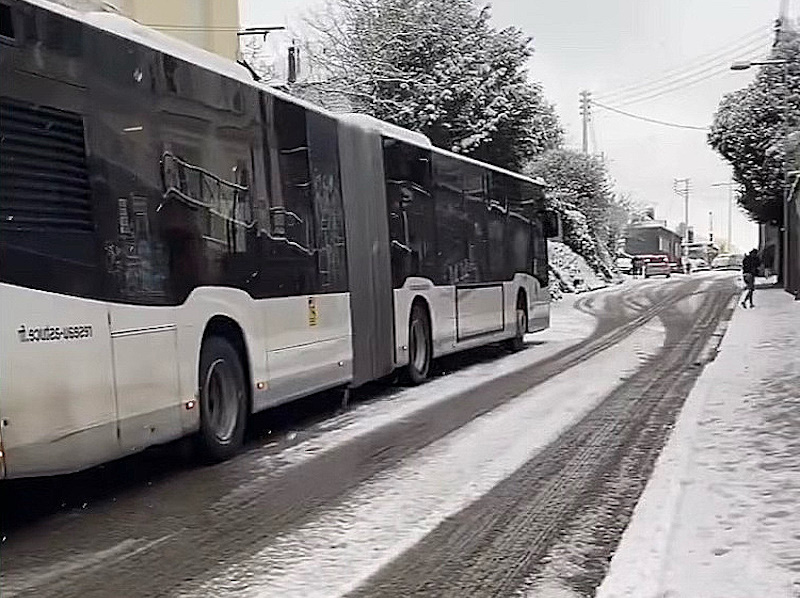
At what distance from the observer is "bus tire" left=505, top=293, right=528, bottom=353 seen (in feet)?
68.6

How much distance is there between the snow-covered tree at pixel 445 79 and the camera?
34.3 m

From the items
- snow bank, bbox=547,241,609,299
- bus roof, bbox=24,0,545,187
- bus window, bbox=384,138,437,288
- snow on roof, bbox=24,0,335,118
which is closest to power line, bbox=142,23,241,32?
bus window, bbox=384,138,437,288

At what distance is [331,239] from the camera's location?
496 inches

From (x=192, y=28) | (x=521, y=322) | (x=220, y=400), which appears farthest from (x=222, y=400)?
(x=192, y=28)

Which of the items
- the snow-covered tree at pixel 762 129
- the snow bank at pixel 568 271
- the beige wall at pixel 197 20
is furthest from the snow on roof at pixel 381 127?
the snow bank at pixel 568 271

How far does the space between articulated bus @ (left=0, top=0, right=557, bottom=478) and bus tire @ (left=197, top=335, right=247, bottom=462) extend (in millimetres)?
20

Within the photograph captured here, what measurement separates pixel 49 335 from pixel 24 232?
64 cm

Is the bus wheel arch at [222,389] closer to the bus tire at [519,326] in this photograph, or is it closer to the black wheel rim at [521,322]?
the bus tire at [519,326]

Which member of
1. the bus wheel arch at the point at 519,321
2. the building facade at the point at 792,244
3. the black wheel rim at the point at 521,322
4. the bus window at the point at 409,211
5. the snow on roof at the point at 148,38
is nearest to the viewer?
the snow on roof at the point at 148,38

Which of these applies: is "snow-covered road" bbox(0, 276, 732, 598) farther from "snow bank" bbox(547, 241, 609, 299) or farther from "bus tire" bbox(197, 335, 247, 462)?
"snow bank" bbox(547, 241, 609, 299)

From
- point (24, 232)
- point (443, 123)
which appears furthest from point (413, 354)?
point (443, 123)

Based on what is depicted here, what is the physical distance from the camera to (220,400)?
9938mm

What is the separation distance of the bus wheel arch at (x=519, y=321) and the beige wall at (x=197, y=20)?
1108 centimetres

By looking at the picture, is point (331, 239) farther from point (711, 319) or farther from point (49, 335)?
point (711, 319)
